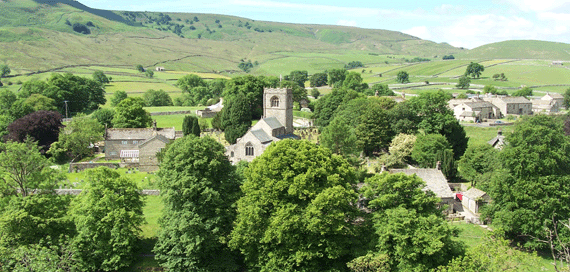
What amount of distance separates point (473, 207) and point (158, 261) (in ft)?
98.1

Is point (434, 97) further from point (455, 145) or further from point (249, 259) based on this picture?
point (249, 259)

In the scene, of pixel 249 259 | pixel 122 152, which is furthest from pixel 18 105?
pixel 249 259

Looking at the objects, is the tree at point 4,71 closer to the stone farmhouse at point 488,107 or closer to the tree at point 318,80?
the tree at point 318,80

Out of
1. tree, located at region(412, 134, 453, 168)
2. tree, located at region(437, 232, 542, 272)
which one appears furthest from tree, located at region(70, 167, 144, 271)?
tree, located at region(412, 134, 453, 168)

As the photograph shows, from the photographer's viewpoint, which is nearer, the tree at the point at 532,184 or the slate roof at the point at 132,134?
the tree at the point at 532,184

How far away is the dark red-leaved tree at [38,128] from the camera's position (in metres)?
65.8

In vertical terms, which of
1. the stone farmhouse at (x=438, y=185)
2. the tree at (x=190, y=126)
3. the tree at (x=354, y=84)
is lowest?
the stone farmhouse at (x=438, y=185)

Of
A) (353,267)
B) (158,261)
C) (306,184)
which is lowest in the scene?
(158,261)

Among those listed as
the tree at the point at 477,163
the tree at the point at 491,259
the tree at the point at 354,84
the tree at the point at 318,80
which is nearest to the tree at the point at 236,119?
the tree at the point at 477,163

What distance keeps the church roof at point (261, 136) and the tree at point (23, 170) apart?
2691 centimetres

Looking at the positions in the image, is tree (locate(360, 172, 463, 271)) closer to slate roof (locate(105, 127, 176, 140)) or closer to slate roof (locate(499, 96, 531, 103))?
slate roof (locate(105, 127, 176, 140))

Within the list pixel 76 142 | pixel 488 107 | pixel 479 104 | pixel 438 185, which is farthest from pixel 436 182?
pixel 488 107

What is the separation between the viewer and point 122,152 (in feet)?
211

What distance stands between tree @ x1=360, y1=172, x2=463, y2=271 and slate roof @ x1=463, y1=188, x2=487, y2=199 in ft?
50.3
